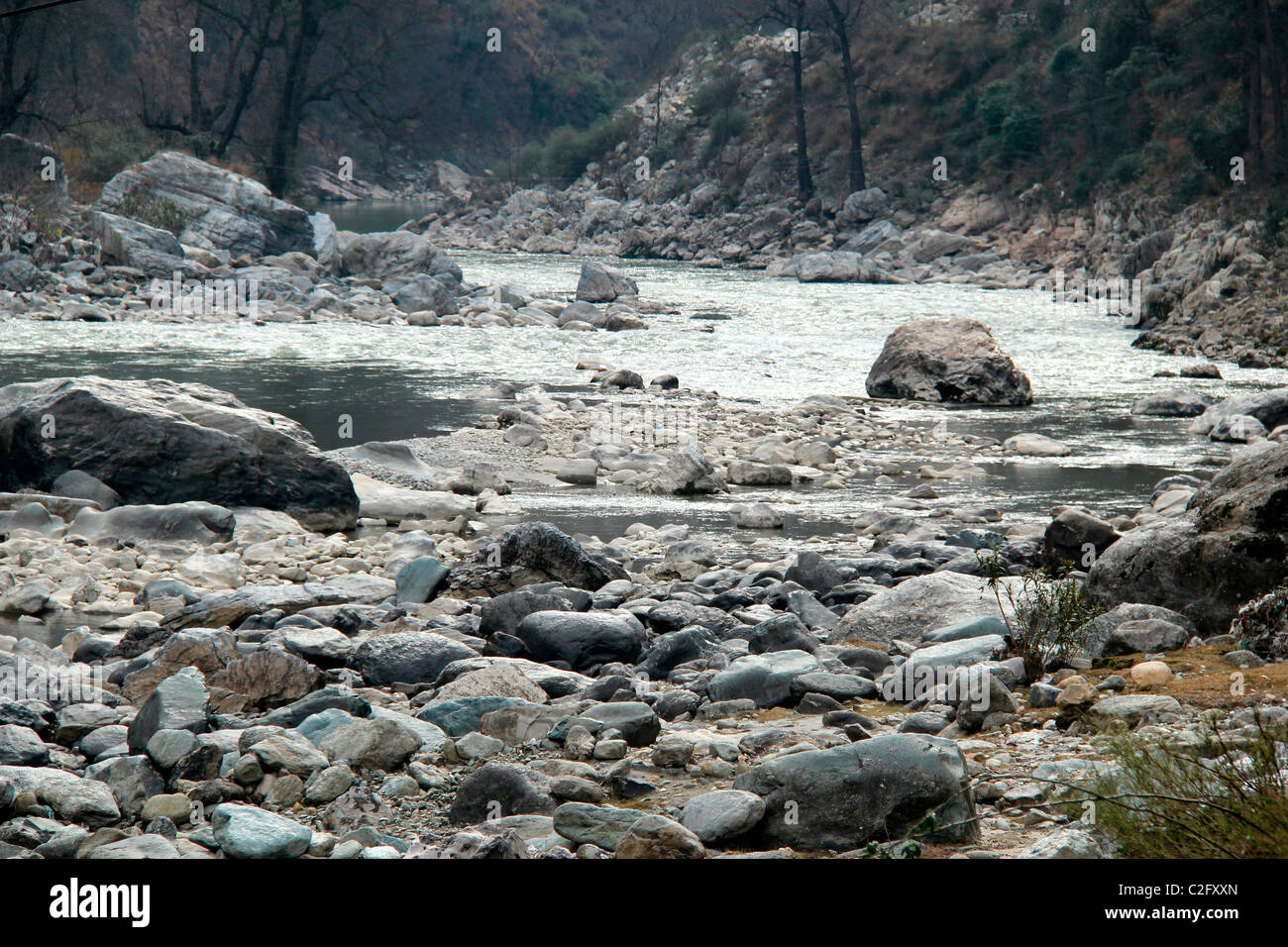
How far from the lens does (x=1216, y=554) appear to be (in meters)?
4.84

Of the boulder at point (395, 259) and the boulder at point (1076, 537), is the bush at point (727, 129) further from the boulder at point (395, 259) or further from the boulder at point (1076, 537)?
the boulder at point (1076, 537)

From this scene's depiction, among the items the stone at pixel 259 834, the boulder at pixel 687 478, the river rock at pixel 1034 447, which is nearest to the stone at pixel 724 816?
the stone at pixel 259 834

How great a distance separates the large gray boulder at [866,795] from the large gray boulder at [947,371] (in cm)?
1110

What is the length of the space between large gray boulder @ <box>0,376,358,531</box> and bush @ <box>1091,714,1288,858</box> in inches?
243

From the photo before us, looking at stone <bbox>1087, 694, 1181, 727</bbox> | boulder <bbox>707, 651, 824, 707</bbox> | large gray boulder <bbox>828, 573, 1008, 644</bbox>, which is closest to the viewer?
stone <bbox>1087, 694, 1181, 727</bbox>

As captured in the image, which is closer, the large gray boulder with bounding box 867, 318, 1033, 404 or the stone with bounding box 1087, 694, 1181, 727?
the stone with bounding box 1087, 694, 1181, 727

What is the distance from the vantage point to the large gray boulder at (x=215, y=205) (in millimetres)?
26500

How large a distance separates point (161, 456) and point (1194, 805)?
273 inches

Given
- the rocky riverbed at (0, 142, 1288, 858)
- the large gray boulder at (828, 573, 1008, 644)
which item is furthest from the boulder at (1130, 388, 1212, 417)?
the large gray boulder at (828, 573, 1008, 644)

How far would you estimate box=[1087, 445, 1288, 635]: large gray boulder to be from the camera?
4.76 m

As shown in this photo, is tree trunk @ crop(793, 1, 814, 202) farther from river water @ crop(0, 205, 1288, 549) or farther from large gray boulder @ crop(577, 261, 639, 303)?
large gray boulder @ crop(577, 261, 639, 303)

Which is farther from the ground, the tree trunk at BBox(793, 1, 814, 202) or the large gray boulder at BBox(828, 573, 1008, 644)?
Answer: the tree trunk at BBox(793, 1, 814, 202)

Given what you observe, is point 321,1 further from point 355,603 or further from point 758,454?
point 355,603

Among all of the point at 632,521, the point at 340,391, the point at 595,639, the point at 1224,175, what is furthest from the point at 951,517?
the point at 1224,175
